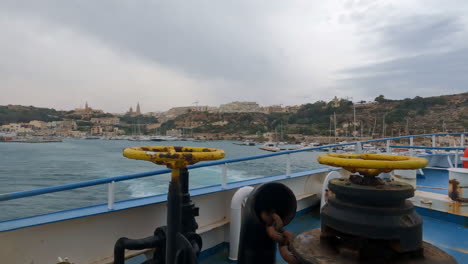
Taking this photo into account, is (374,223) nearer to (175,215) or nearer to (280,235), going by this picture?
(280,235)

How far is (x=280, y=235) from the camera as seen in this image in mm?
1410

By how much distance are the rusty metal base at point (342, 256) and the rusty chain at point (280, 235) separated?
0.05 meters

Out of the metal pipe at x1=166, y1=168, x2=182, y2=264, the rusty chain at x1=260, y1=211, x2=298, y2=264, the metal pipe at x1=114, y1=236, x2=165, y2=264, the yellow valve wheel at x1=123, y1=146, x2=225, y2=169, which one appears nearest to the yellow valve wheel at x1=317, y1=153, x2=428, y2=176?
the rusty chain at x1=260, y1=211, x2=298, y2=264

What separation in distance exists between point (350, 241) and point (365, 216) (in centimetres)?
15

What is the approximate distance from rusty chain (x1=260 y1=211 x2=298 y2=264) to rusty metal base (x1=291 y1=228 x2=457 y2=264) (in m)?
0.05

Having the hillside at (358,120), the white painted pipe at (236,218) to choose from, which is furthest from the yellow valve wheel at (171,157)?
the hillside at (358,120)


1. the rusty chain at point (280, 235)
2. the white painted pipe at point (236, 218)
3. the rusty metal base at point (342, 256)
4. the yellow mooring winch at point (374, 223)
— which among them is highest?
the yellow mooring winch at point (374, 223)

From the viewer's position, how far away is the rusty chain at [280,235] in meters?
1.26

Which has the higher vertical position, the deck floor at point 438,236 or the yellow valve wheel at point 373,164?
the yellow valve wheel at point 373,164

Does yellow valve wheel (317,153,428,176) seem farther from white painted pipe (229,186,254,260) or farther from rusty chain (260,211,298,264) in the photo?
white painted pipe (229,186,254,260)

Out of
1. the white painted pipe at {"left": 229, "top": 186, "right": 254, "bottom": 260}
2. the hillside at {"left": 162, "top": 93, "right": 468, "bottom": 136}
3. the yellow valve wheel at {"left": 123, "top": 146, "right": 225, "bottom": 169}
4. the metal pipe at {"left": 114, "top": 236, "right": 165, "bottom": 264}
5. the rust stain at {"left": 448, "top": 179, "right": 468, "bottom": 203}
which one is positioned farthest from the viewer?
Result: the hillside at {"left": 162, "top": 93, "right": 468, "bottom": 136}

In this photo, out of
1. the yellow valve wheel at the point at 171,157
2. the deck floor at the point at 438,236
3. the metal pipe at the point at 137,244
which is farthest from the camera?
the deck floor at the point at 438,236

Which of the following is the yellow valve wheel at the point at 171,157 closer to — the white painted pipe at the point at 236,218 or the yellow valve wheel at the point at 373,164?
the yellow valve wheel at the point at 373,164

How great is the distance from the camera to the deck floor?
2.96m
